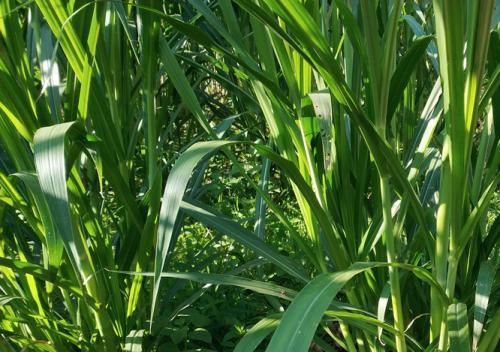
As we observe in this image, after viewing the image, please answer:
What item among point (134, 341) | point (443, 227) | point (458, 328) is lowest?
point (134, 341)

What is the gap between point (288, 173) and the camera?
800 millimetres

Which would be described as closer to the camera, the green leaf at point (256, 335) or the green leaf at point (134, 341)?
the green leaf at point (256, 335)

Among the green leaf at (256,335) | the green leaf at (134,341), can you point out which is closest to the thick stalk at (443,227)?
the green leaf at (256,335)

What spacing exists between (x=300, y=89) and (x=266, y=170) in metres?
0.29

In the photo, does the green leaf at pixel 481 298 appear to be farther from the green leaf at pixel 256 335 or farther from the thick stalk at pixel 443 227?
the green leaf at pixel 256 335

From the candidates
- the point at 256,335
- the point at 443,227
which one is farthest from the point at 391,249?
the point at 256,335

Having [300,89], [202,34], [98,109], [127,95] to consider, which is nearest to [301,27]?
[202,34]

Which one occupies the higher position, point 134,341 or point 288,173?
point 288,173

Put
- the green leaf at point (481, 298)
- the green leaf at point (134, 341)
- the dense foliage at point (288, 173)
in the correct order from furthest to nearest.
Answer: the green leaf at point (134, 341) → the green leaf at point (481, 298) → the dense foliage at point (288, 173)

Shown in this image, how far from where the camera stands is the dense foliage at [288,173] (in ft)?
2.38

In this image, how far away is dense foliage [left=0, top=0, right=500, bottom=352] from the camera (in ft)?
2.38

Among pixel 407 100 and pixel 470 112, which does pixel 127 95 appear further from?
pixel 470 112

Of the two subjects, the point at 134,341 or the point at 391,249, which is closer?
the point at 391,249

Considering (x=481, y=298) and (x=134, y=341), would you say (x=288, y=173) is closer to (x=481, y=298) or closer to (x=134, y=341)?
(x=481, y=298)
